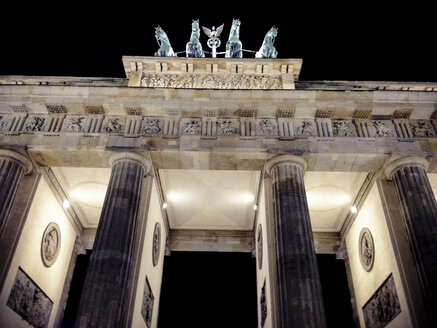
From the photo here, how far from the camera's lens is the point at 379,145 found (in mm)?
12086

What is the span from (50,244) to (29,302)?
2496mm

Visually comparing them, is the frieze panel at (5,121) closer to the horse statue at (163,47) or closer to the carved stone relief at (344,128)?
the horse statue at (163,47)

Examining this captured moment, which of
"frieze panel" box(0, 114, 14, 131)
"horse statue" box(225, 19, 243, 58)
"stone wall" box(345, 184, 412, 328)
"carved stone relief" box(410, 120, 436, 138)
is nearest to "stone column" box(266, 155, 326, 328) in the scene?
"stone wall" box(345, 184, 412, 328)

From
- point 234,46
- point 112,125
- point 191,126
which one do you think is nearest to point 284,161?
point 191,126

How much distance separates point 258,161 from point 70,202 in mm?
9396

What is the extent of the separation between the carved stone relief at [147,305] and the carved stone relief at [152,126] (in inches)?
210

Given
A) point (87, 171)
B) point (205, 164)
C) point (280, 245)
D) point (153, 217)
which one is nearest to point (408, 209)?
point (280, 245)

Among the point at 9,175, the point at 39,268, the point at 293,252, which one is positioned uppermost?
the point at 9,175

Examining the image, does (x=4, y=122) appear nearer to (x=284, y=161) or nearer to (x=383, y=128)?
(x=284, y=161)

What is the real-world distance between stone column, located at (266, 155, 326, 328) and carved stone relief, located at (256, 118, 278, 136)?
3.75ft

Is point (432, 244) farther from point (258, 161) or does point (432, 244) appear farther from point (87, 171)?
point (87, 171)

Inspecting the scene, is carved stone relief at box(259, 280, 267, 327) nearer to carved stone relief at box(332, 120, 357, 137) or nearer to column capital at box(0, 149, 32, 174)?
carved stone relief at box(332, 120, 357, 137)

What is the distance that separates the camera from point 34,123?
41.2ft

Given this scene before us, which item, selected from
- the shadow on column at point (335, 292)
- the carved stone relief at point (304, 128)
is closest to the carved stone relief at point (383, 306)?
the shadow on column at point (335, 292)
